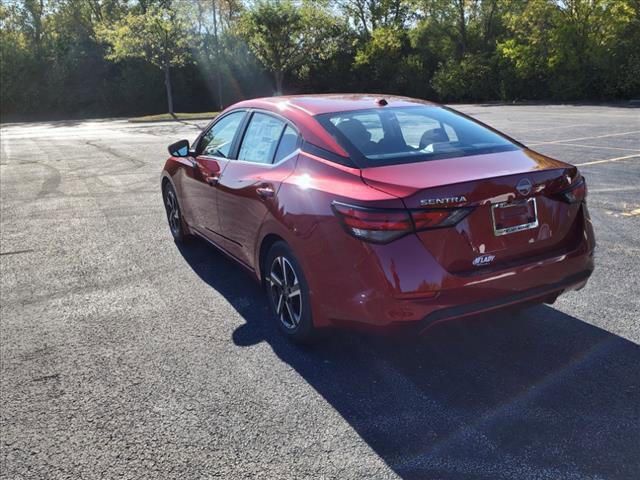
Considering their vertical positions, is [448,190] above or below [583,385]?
above

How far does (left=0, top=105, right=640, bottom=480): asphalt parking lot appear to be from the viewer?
2.75 metres

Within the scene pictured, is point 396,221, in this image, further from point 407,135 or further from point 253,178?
point 253,178

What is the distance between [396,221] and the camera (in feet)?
9.94

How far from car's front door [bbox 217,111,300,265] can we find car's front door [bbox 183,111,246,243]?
168 mm

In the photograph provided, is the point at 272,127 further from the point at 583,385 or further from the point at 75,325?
the point at 583,385

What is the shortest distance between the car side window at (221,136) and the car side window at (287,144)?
826 mm

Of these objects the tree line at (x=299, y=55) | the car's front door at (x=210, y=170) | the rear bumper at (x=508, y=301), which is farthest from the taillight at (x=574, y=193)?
the tree line at (x=299, y=55)

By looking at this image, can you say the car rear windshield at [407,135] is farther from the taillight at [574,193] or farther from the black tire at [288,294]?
the black tire at [288,294]

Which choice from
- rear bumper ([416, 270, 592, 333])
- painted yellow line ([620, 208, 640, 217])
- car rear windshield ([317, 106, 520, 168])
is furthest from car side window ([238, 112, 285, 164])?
painted yellow line ([620, 208, 640, 217])

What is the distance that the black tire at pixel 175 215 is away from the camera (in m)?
6.12

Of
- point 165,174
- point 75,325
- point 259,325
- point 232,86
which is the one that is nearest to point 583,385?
point 259,325

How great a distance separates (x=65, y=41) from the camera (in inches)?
1715

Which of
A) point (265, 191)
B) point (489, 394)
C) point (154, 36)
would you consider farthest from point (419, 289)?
point (154, 36)

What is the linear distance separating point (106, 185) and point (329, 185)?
794cm
